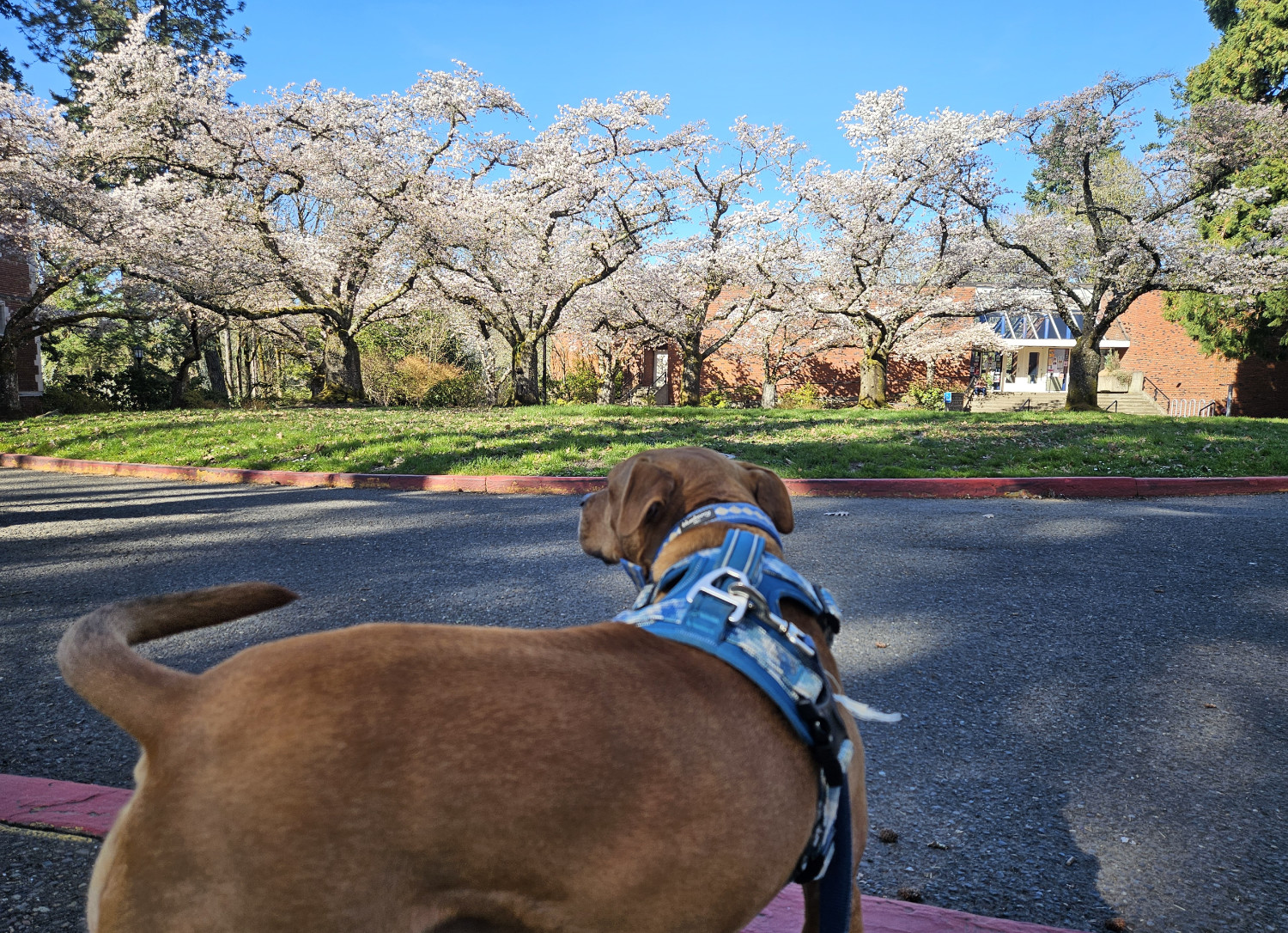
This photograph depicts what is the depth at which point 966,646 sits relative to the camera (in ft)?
12.7

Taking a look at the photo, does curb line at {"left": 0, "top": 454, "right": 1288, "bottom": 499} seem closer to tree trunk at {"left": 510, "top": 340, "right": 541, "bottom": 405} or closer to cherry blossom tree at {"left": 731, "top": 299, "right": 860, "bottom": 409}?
tree trunk at {"left": 510, "top": 340, "right": 541, "bottom": 405}

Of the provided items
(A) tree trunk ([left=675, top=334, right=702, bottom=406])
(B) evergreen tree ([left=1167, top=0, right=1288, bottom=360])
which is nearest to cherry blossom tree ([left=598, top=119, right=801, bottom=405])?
(A) tree trunk ([left=675, top=334, right=702, bottom=406])

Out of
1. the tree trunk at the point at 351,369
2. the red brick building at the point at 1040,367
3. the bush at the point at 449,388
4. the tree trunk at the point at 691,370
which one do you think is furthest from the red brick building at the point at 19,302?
the red brick building at the point at 1040,367

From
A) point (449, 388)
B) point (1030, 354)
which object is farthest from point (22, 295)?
point (1030, 354)

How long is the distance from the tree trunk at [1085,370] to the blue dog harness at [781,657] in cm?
2383

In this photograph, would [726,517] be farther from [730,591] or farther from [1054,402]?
[1054,402]

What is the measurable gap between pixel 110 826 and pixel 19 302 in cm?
3132

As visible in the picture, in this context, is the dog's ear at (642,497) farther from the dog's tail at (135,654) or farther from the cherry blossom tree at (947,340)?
the cherry blossom tree at (947,340)

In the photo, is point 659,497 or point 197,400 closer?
point 659,497

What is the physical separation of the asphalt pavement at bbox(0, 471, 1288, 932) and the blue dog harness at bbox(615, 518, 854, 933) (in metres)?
0.89

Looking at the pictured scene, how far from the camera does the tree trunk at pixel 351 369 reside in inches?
922

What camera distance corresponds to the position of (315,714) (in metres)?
1.06

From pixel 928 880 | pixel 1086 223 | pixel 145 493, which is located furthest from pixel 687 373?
pixel 928 880

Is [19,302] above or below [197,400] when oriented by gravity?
above
